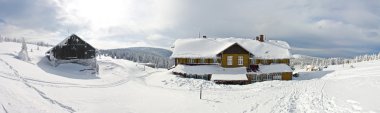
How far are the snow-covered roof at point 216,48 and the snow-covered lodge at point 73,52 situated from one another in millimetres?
15093

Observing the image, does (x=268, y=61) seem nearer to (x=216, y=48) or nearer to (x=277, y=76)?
(x=277, y=76)

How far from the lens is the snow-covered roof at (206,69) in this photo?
5312cm

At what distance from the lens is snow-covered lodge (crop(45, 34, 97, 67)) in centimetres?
5553

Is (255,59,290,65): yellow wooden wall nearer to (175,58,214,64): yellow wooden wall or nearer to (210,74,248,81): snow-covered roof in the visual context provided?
(210,74,248,81): snow-covered roof

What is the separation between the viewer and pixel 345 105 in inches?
901

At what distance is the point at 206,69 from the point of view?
54.1 m

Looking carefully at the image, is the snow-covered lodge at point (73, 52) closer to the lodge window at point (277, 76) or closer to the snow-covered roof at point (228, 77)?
the snow-covered roof at point (228, 77)

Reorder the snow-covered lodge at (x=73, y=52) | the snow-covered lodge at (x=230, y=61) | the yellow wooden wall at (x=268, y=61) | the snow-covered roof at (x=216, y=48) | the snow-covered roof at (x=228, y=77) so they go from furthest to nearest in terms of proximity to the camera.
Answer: the yellow wooden wall at (x=268, y=61)
the snow-covered roof at (x=216, y=48)
the snow-covered lodge at (x=73, y=52)
the snow-covered lodge at (x=230, y=61)
the snow-covered roof at (x=228, y=77)

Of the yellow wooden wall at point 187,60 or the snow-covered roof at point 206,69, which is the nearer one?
the snow-covered roof at point 206,69

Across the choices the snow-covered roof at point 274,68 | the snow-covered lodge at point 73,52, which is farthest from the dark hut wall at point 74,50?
the snow-covered roof at point 274,68

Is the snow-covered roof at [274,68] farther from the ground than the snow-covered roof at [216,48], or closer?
closer

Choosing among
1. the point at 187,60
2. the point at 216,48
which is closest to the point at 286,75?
the point at 216,48

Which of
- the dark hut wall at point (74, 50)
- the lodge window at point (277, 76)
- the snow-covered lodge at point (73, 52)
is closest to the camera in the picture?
the snow-covered lodge at point (73, 52)

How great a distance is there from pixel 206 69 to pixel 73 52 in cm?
2337
